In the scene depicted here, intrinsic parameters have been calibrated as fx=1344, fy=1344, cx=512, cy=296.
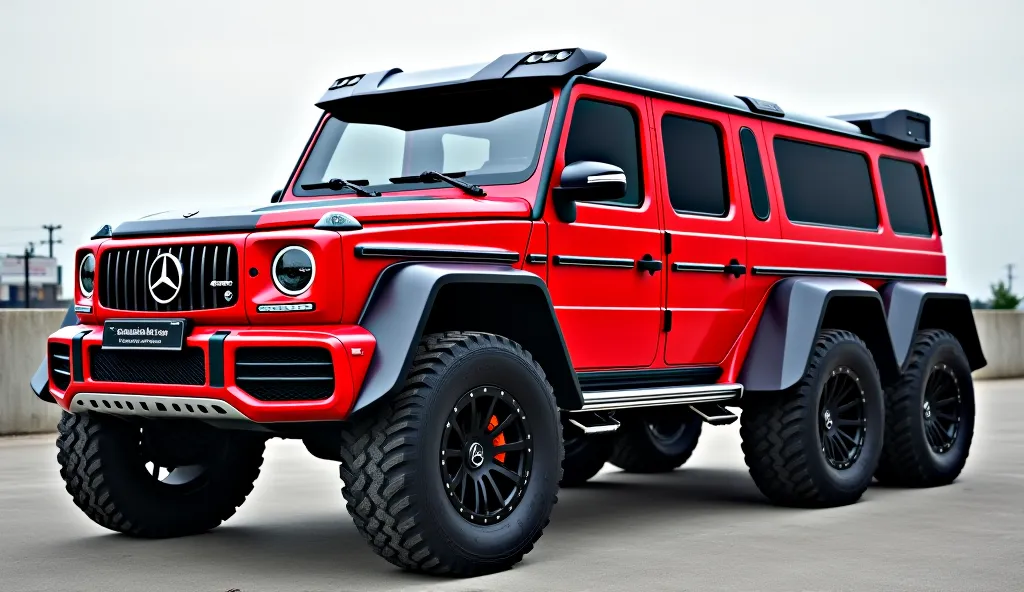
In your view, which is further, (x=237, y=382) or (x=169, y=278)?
(x=169, y=278)

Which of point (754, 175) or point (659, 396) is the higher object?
point (754, 175)

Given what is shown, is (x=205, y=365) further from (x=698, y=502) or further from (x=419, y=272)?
(x=698, y=502)

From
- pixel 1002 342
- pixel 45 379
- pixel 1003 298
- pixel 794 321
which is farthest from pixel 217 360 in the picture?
pixel 1003 298

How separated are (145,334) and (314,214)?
0.96 m

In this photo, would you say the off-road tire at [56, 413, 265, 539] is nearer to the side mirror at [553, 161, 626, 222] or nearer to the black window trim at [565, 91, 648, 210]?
the side mirror at [553, 161, 626, 222]

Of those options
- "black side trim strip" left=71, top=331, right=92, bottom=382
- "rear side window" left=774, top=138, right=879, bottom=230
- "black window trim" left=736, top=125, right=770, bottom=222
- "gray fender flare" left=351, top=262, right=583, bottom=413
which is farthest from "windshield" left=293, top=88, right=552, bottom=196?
"rear side window" left=774, top=138, right=879, bottom=230

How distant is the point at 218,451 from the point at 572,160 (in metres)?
2.45

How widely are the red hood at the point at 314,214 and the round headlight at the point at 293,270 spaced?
0.47 feet

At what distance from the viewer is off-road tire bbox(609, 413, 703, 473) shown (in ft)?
33.9

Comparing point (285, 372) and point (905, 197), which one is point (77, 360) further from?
point (905, 197)

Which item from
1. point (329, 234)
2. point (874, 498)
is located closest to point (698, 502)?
point (874, 498)

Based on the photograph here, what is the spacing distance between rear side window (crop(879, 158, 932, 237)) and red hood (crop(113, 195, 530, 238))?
4.46m

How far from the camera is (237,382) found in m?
5.66

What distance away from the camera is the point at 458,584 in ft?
18.9
